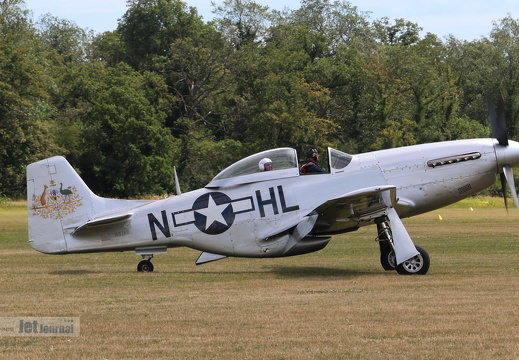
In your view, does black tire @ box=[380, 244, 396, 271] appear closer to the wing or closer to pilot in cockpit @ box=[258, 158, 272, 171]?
the wing

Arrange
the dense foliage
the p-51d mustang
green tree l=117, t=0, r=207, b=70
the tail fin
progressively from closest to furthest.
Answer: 1. the p-51d mustang
2. the tail fin
3. the dense foliage
4. green tree l=117, t=0, r=207, b=70

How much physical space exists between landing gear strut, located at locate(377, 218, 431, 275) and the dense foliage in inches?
1542

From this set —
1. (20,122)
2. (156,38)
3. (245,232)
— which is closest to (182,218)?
(245,232)

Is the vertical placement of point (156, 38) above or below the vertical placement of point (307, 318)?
above

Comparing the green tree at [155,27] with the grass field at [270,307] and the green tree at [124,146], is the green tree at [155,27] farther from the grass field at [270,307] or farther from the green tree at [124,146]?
the grass field at [270,307]

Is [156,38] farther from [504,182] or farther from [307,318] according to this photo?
[307,318]

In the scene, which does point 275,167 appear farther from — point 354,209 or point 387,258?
point 387,258

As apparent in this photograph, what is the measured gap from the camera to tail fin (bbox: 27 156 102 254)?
562 inches

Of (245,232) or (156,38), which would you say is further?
(156,38)

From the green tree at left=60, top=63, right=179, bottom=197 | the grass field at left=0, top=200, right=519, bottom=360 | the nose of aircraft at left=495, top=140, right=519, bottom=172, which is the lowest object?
the grass field at left=0, top=200, right=519, bottom=360

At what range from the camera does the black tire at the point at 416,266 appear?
13352mm

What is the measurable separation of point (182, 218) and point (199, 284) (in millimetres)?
1709

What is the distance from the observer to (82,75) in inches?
2539

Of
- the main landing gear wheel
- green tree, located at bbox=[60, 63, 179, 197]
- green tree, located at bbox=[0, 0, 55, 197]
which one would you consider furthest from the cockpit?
green tree, located at bbox=[60, 63, 179, 197]
